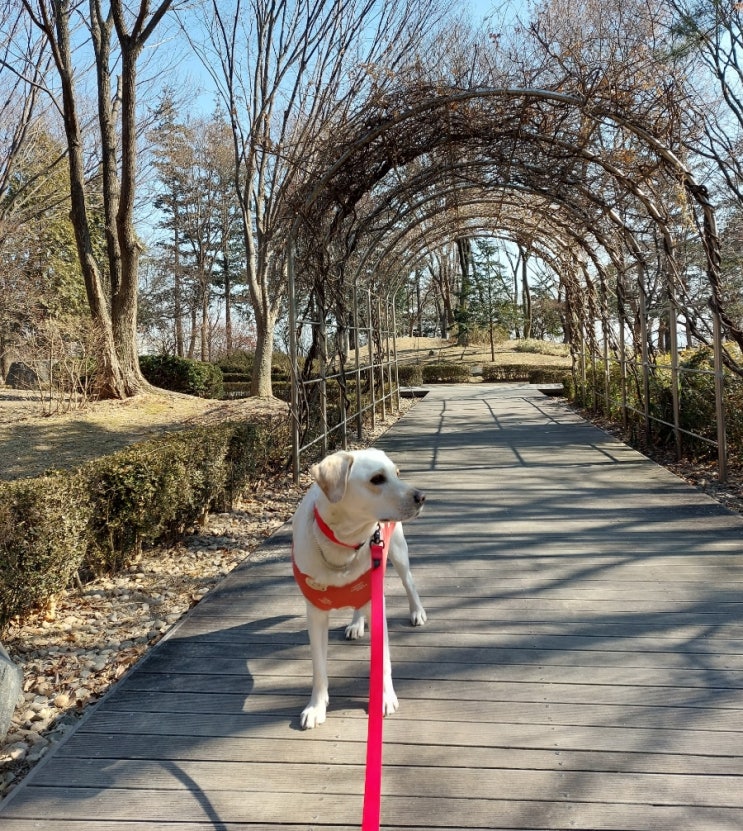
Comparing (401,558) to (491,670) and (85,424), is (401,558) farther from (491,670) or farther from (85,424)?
(85,424)

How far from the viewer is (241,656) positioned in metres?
2.82

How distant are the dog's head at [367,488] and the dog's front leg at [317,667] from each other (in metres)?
0.42

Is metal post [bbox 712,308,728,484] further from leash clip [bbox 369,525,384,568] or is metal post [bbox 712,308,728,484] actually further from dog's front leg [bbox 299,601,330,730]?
dog's front leg [bbox 299,601,330,730]

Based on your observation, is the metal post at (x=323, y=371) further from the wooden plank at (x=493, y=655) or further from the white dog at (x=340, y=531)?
the white dog at (x=340, y=531)

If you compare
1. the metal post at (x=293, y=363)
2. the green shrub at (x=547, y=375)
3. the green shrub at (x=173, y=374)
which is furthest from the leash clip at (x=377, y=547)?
the green shrub at (x=547, y=375)

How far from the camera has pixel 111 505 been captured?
4.02 metres

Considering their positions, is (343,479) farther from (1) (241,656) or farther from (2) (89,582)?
(2) (89,582)

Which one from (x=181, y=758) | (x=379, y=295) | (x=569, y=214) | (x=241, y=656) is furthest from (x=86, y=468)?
(x=379, y=295)

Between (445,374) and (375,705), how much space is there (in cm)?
2180

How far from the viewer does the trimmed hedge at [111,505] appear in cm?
319

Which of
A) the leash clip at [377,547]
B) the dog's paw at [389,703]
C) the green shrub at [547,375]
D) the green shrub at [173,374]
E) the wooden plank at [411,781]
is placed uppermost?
the green shrub at [173,374]

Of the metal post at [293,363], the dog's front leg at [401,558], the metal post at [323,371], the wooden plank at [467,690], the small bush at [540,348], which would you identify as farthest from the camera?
the small bush at [540,348]

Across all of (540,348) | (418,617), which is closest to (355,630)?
(418,617)

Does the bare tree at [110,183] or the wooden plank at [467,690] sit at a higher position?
the bare tree at [110,183]
